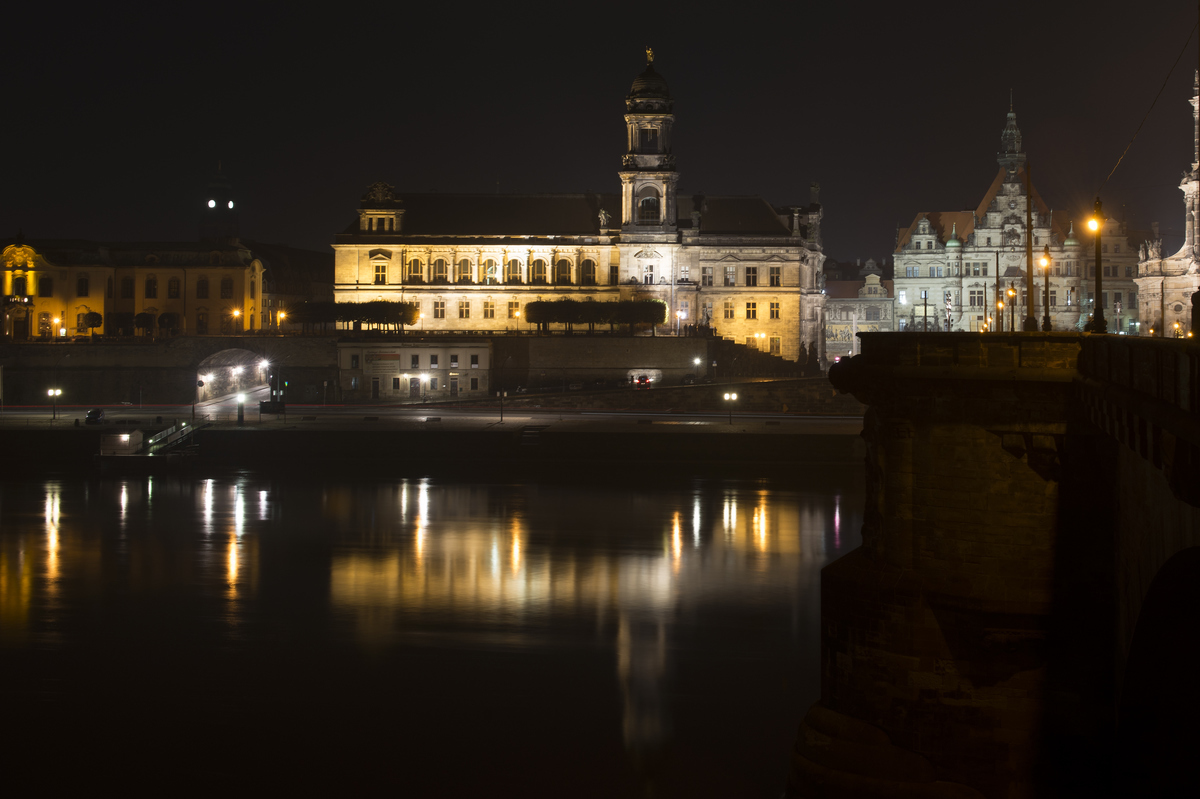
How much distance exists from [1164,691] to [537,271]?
7330cm

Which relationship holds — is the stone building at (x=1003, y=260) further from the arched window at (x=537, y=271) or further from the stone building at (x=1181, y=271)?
the arched window at (x=537, y=271)

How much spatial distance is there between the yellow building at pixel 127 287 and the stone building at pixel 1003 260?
52.3m

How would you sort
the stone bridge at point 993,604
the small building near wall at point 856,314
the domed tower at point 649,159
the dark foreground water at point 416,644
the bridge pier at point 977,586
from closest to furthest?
the stone bridge at point 993,604
the bridge pier at point 977,586
the dark foreground water at point 416,644
the domed tower at point 649,159
the small building near wall at point 856,314

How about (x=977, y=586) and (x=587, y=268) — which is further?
(x=587, y=268)

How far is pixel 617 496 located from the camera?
43.0m

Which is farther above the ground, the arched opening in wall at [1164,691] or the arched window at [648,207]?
the arched window at [648,207]

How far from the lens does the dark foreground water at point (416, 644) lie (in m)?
18.8

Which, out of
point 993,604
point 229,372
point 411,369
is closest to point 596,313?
point 411,369

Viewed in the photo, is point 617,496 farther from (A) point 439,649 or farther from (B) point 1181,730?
(B) point 1181,730

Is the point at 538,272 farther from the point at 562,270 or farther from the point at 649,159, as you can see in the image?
the point at 649,159

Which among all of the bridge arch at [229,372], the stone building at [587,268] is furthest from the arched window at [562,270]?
the bridge arch at [229,372]

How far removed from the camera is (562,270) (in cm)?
8312

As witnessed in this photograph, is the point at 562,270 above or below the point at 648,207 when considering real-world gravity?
below

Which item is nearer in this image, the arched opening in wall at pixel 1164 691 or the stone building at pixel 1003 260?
the arched opening in wall at pixel 1164 691
